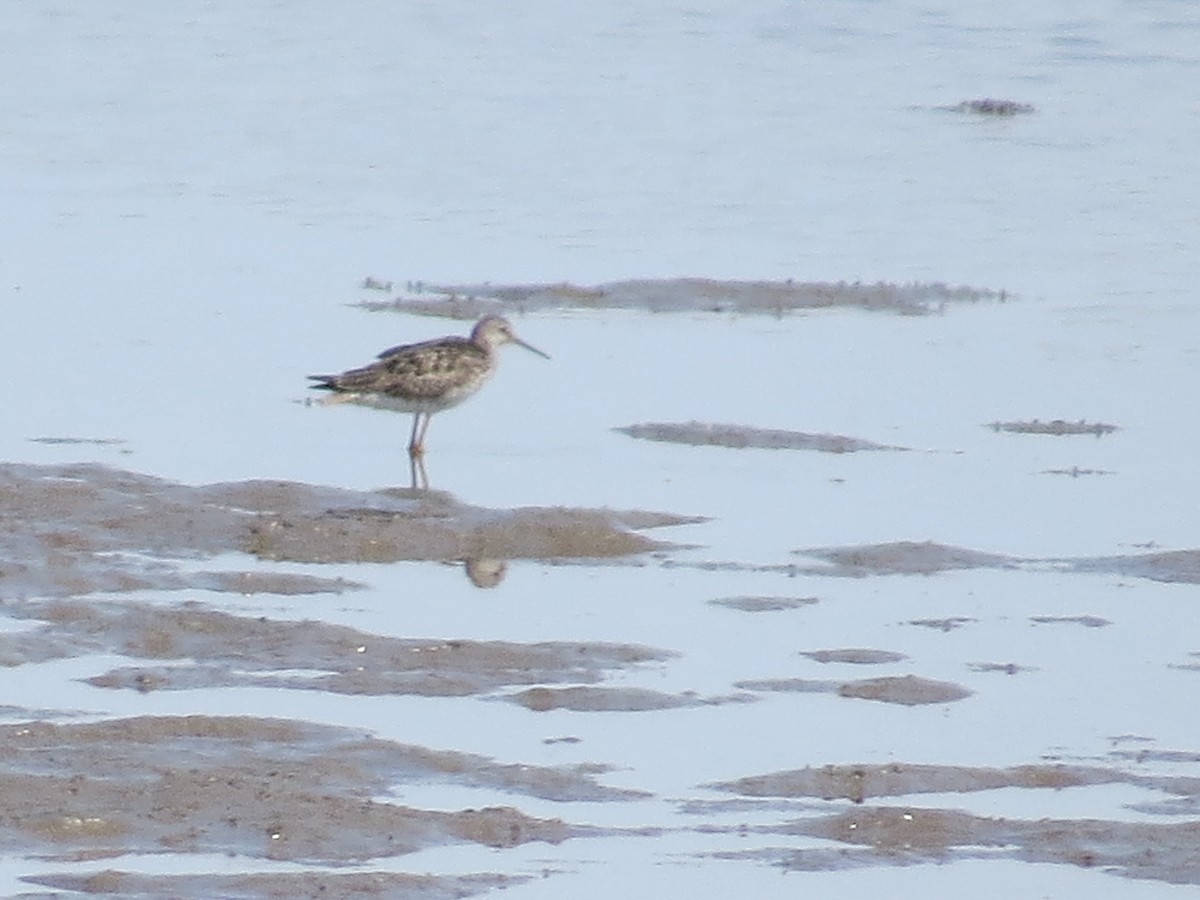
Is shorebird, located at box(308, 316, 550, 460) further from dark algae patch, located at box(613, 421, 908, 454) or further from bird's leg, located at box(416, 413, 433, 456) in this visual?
dark algae patch, located at box(613, 421, 908, 454)

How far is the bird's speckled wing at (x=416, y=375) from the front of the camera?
15523mm

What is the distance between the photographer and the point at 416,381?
51.1 feet

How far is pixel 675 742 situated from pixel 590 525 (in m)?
3.41

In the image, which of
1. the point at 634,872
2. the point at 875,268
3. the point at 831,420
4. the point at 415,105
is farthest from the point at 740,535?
the point at 415,105

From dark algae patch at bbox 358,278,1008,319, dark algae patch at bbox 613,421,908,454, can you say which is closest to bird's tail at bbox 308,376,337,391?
dark algae patch at bbox 613,421,908,454

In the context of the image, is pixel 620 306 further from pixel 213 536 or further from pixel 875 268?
pixel 213 536

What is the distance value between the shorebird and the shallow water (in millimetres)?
288

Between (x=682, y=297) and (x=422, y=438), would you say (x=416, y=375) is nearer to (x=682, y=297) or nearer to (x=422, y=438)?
(x=422, y=438)

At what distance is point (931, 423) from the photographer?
16.5 m

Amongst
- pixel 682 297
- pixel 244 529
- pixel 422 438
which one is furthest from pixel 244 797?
pixel 682 297

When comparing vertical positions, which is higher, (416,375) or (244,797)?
(416,375)

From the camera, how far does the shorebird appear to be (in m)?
15.5

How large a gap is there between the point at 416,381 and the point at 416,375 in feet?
0.11

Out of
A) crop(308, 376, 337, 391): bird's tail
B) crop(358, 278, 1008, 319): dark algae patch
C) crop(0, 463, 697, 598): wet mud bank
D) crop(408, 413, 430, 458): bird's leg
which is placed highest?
crop(358, 278, 1008, 319): dark algae patch
